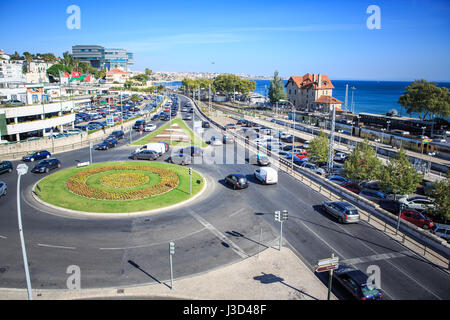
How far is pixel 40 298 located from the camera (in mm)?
14539

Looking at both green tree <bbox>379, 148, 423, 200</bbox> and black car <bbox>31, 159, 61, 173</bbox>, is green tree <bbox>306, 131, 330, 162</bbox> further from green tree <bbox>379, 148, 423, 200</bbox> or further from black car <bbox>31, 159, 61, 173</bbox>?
black car <bbox>31, 159, 61, 173</bbox>

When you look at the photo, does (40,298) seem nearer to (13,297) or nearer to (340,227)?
(13,297)

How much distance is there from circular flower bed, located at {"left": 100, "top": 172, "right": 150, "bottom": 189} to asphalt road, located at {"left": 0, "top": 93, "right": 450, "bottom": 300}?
21.2ft

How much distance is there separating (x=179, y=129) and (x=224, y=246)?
45.9m

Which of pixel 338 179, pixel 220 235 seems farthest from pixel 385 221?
pixel 220 235

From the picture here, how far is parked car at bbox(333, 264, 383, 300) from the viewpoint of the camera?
1430 cm

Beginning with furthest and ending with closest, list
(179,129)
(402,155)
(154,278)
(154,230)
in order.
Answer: (179,129) → (402,155) → (154,230) → (154,278)

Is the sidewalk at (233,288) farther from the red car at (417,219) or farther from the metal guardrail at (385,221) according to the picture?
the red car at (417,219)

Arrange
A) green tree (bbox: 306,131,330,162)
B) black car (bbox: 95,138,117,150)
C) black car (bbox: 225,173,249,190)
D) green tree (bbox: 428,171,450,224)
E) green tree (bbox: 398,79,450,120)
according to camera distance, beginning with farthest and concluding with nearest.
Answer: green tree (bbox: 398,79,450,120)
black car (bbox: 95,138,117,150)
green tree (bbox: 306,131,330,162)
black car (bbox: 225,173,249,190)
green tree (bbox: 428,171,450,224)

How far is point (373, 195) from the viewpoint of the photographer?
29000 mm

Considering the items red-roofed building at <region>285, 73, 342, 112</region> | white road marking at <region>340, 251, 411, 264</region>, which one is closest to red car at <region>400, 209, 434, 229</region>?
white road marking at <region>340, 251, 411, 264</region>

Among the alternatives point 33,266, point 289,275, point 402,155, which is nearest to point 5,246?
point 33,266

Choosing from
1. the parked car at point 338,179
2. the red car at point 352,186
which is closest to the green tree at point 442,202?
the red car at point 352,186

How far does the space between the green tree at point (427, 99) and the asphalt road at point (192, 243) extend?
219 feet
